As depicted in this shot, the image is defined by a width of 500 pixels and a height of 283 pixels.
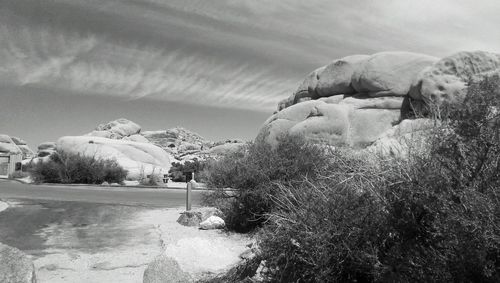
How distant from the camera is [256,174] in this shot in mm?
10492

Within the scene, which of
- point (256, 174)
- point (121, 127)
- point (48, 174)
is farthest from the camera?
point (121, 127)

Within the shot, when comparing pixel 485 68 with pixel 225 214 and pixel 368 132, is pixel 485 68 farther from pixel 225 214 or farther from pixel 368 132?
pixel 225 214

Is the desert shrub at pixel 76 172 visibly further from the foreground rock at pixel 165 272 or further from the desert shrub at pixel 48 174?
the foreground rock at pixel 165 272

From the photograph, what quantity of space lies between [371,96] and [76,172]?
21026mm

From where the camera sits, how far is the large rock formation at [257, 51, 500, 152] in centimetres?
1956

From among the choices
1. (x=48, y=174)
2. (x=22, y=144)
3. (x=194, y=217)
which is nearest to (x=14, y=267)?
(x=194, y=217)

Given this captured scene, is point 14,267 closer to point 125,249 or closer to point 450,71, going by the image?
point 125,249

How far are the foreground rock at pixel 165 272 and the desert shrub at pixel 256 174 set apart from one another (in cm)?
400

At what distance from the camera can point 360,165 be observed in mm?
5199

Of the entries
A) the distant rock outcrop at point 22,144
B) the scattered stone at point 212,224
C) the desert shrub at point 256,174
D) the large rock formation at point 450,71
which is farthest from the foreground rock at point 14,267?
the distant rock outcrop at point 22,144

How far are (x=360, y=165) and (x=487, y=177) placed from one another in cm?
155

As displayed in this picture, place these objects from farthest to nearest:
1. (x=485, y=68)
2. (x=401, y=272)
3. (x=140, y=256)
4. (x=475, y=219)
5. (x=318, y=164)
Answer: (x=485, y=68), (x=318, y=164), (x=140, y=256), (x=401, y=272), (x=475, y=219)

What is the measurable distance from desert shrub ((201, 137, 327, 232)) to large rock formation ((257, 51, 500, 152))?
28.4 ft

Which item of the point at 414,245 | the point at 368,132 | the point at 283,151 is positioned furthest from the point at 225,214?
the point at 368,132
